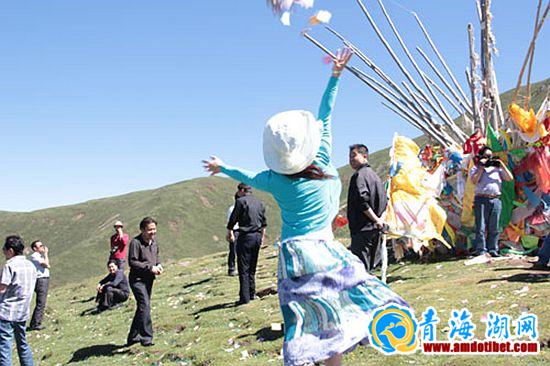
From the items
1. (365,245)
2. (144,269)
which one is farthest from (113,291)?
(365,245)

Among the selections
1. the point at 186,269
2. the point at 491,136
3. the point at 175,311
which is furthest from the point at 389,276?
the point at 186,269

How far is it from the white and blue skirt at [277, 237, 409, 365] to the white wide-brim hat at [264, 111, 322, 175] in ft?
2.19

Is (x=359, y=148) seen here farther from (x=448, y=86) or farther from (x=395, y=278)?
(x=448, y=86)

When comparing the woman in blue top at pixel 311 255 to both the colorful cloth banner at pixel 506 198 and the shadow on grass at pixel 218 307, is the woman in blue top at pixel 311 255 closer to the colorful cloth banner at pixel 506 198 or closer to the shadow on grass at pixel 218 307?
the shadow on grass at pixel 218 307

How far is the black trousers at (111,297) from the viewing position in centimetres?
1550

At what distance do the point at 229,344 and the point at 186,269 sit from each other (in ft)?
51.4

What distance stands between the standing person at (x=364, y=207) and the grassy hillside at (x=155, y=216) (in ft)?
220

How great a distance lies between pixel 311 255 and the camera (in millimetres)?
4723

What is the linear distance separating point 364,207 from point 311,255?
137 inches

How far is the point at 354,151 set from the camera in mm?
8039

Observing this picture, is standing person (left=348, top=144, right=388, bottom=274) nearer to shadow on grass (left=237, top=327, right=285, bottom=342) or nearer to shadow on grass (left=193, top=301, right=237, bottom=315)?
shadow on grass (left=237, top=327, right=285, bottom=342)

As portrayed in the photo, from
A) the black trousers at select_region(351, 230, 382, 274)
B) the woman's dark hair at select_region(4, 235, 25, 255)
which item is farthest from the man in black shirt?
the black trousers at select_region(351, 230, 382, 274)

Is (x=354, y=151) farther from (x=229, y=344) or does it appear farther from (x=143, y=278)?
(x=143, y=278)

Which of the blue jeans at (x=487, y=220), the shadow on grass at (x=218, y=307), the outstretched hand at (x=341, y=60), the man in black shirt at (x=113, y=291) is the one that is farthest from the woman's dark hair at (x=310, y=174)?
the man in black shirt at (x=113, y=291)
